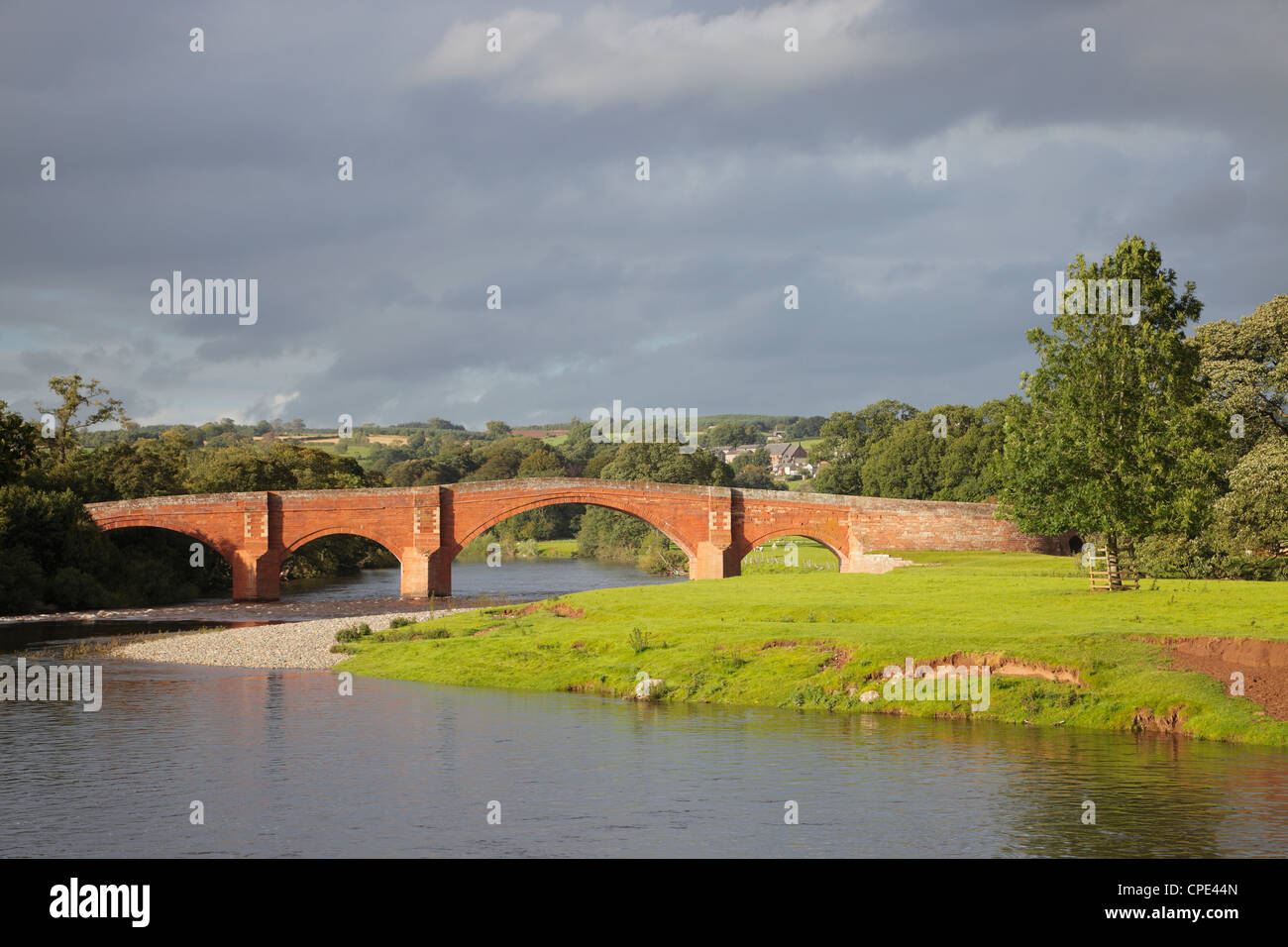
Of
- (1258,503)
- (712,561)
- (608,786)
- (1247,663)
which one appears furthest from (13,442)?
(712,561)

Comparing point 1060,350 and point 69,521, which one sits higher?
point 1060,350

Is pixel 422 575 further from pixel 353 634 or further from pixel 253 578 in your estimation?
pixel 353 634

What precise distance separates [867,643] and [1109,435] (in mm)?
14934

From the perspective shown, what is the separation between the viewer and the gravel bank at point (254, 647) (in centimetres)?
4006

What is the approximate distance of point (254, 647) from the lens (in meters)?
44.3

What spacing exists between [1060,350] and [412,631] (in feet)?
79.8

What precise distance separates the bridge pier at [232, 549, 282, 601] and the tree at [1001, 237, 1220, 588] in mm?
46575

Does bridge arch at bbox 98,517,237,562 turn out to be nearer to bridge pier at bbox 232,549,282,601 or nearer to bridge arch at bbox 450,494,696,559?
bridge pier at bbox 232,549,282,601

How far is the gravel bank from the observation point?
4006 centimetres

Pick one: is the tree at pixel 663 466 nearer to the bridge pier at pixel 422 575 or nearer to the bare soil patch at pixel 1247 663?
the bridge pier at pixel 422 575
